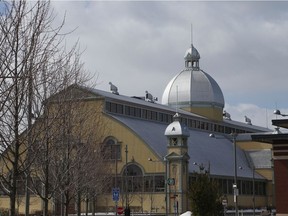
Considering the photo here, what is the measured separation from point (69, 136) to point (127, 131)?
61.7 metres

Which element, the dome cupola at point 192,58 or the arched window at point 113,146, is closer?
the arched window at point 113,146

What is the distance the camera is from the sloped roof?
101 metres

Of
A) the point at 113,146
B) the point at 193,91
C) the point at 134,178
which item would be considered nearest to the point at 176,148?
the point at 134,178

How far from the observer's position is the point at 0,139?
2378cm

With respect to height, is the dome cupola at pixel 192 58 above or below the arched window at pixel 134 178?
above

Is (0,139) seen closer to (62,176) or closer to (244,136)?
(62,176)

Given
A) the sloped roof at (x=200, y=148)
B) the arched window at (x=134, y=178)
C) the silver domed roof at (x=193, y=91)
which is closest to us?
the arched window at (x=134, y=178)

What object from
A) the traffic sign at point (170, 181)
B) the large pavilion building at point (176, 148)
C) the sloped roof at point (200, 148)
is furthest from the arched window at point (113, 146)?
the traffic sign at point (170, 181)

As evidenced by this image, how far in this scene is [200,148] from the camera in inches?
4473

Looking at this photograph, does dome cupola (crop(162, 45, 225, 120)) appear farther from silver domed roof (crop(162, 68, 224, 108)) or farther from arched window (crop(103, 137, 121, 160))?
arched window (crop(103, 137, 121, 160))

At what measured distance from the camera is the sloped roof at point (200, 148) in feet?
333

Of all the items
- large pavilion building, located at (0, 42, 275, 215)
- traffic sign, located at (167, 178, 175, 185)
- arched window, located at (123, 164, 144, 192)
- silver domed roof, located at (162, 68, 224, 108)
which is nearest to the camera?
traffic sign, located at (167, 178, 175, 185)

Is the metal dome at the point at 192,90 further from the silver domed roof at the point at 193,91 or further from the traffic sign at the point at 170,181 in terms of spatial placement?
the traffic sign at the point at 170,181

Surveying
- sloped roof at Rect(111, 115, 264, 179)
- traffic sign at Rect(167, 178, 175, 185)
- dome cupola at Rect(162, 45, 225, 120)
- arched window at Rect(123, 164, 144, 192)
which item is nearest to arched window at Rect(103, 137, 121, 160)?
arched window at Rect(123, 164, 144, 192)
